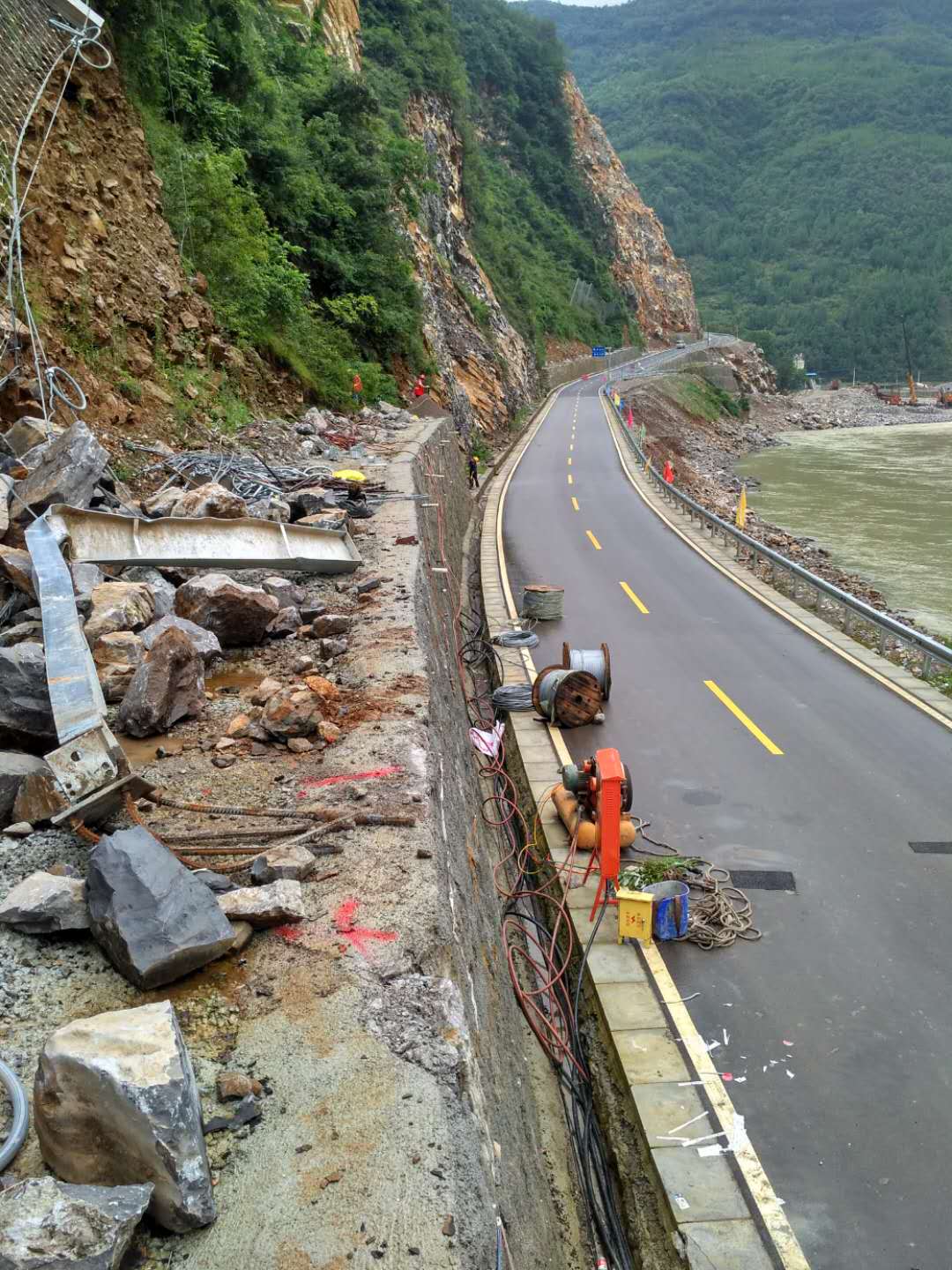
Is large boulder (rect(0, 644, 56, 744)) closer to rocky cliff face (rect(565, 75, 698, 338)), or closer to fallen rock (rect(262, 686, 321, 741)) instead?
fallen rock (rect(262, 686, 321, 741))

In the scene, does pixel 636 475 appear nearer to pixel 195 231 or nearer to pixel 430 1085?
pixel 195 231

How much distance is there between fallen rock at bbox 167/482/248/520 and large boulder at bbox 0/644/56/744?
4983 millimetres

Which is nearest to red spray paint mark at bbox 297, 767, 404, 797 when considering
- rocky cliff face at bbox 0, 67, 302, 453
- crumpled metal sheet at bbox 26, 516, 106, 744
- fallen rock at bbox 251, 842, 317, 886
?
fallen rock at bbox 251, 842, 317, 886

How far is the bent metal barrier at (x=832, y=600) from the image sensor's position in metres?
14.6

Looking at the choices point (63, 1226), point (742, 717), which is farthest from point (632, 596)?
point (63, 1226)

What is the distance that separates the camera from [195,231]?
1969 centimetres

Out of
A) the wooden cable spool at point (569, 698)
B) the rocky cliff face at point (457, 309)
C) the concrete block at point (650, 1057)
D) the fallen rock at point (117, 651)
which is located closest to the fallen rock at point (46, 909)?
the fallen rock at point (117, 651)

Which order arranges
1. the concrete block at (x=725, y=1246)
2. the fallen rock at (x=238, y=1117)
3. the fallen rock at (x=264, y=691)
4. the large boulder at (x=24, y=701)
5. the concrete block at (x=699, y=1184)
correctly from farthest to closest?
the fallen rock at (x=264, y=691), the large boulder at (x=24, y=701), the concrete block at (x=699, y=1184), the concrete block at (x=725, y=1246), the fallen rock at (x=238, y=1117)

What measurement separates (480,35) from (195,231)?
8162 cm

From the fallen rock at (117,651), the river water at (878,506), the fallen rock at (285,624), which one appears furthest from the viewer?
the river water at (878,506)

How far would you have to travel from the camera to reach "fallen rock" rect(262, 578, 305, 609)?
10.9m

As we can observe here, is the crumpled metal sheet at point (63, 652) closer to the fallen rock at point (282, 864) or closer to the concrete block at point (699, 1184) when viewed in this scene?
the fallen rock at point (282, 864)

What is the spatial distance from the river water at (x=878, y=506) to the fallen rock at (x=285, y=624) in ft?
55.2

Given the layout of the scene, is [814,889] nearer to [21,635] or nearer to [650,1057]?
[650,1057]
